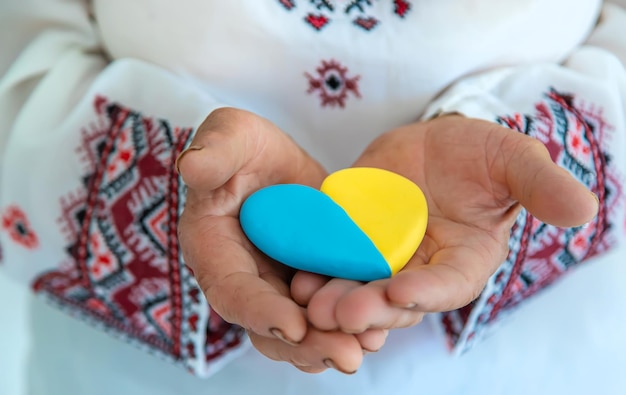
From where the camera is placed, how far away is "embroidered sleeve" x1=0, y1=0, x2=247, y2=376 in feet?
1.85

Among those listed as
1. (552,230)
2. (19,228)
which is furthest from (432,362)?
(19,228)

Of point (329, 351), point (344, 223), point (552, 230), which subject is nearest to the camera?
point (329, 351)

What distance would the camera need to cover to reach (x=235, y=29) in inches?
23.0

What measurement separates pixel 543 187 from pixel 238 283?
198 millimetres

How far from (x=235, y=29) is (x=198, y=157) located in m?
0.23

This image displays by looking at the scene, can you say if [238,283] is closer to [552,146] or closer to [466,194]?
[466,194]

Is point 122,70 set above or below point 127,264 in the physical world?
above

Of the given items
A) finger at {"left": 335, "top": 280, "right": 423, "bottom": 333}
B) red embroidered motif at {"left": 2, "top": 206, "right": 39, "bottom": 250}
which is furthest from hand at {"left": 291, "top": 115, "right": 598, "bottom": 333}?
red embroidered motif at {"left": 2, "top": 206, "right": 39, "bottom": 250}

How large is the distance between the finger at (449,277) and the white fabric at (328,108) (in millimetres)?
162

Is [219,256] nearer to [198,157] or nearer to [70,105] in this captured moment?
[198,157]

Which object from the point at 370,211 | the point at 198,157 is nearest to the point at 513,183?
the point at 370,211

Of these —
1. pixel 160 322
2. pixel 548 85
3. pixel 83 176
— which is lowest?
pixel 160 322

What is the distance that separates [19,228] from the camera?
0.64 meters

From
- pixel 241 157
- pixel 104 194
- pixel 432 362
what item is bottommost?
pixel 432 362
